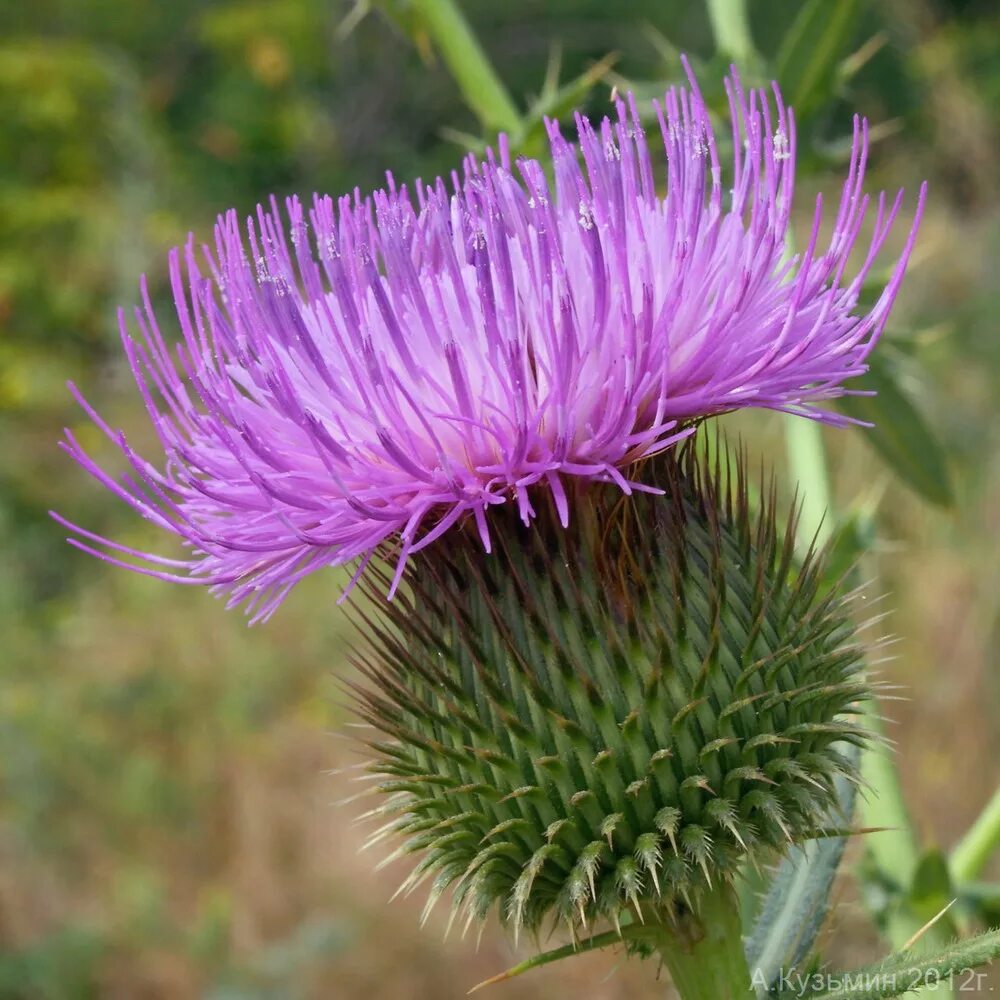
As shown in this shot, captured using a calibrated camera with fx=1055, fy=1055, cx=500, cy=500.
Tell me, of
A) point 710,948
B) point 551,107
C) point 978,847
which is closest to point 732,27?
point 551,107

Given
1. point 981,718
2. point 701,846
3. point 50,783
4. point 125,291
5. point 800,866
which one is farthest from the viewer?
point 125,291

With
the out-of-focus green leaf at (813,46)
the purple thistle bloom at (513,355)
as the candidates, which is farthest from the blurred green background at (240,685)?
the purple thistle bloom at (513,355)

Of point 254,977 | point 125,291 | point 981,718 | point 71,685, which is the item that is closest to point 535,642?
point 254,977

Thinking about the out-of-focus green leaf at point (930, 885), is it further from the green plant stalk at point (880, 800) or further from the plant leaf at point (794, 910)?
the plant leaf at point (794, 910)

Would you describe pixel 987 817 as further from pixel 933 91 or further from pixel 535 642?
pixel 933 91

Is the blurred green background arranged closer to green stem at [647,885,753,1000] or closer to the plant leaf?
green stem at [647,885,753,1000]

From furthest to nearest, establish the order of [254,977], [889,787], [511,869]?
[254,977]
[889,787]
[511,869]

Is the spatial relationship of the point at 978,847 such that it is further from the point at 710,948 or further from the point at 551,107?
the point at 551,107
